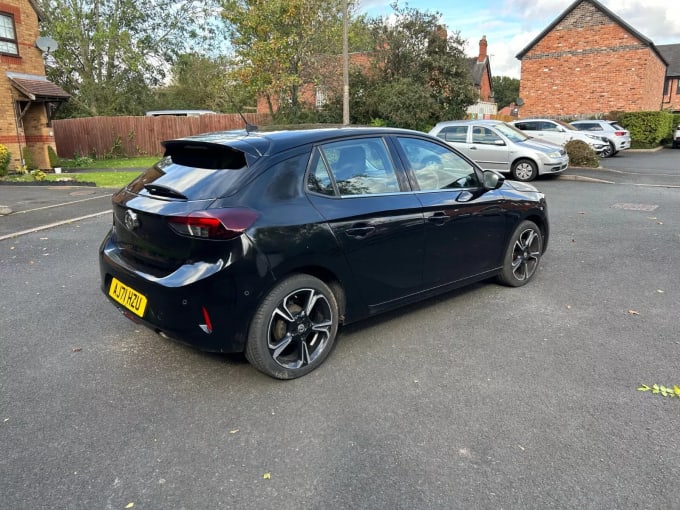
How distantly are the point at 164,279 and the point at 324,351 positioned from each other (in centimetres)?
120

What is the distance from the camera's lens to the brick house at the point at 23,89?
58.5 ft

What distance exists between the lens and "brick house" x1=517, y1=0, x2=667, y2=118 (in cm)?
3225

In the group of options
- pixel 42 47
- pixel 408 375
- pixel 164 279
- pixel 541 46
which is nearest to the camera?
pixel 164 279

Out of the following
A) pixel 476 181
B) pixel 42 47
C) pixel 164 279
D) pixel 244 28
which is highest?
pixel 244 28

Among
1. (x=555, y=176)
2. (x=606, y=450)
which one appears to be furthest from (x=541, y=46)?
(x=606, y=450)

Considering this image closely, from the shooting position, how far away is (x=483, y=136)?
14.3 meters

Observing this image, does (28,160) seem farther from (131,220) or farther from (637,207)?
(637,207)

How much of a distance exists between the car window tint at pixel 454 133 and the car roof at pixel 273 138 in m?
11.2

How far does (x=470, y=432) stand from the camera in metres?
2.86

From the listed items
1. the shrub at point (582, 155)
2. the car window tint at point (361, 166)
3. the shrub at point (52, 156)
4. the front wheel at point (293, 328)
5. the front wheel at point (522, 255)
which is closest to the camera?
the front wheel at point (293, 328)

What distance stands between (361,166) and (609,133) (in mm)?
22812

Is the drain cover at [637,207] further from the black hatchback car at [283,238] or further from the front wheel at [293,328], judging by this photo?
the front wheel at [293,328]

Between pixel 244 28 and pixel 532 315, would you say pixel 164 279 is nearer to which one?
pixel 532 315

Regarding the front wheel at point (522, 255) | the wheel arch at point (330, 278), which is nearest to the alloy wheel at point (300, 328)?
the wheel arch at point (330, 278)
